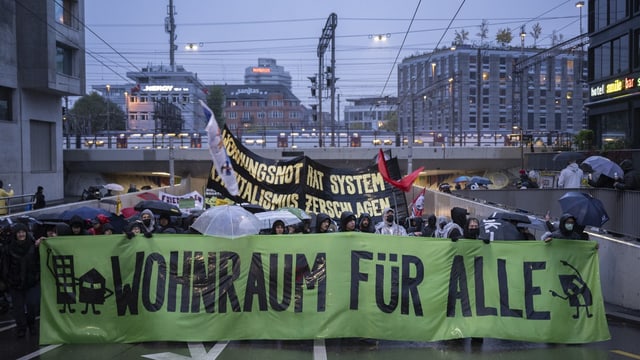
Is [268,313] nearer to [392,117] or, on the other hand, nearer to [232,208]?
[232,208]

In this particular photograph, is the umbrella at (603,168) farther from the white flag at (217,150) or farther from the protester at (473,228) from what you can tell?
the white flag at (217,150)

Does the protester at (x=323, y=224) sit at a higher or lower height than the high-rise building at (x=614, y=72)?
lower

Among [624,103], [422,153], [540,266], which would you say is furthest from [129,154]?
[540,266]

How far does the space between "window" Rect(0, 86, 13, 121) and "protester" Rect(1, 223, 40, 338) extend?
2277 centimetres

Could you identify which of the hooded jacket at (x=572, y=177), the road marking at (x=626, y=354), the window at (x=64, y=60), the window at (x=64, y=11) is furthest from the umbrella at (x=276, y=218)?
the window at (x=64, y=11)

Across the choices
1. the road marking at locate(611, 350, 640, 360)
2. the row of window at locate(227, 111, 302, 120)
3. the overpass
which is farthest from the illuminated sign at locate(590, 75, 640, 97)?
the row of window at locate(227, 111, 302, 120)

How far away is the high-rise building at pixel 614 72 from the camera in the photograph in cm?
2611

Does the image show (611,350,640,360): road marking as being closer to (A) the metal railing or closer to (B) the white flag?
(B) the white flag

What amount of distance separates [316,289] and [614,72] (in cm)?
2526

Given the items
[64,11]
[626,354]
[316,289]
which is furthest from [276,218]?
[64,11]

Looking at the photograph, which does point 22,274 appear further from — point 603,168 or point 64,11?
point 64,11

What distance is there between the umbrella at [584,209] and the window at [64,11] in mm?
26811

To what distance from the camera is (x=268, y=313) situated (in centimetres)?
762

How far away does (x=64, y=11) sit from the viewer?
31.4 metres
